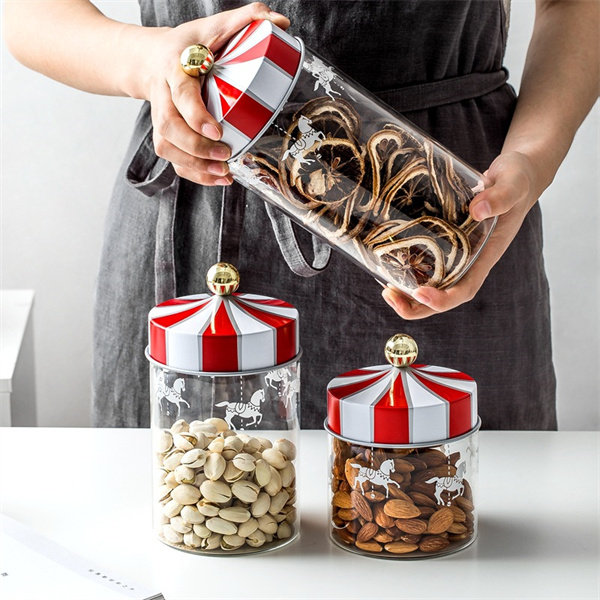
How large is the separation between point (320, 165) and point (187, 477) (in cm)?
23

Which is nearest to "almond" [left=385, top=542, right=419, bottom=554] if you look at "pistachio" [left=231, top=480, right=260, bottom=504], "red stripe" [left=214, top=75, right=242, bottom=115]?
"pistachio" [left=231, top=480, right=260, bottom=504]

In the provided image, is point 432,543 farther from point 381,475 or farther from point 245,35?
point 245,35

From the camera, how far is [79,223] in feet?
6.08

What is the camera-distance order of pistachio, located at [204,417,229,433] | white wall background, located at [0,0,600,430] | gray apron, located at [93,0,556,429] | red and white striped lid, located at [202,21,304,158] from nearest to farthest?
red and white striped lid, located at [202,21,304,158]
pistachio, located at [204,417,229,433]
gray apron, located at [93,0,556,429]
white wall background, located at [0,0,600,430]

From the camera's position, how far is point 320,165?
2.03 feet

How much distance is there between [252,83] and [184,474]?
10.6 inches

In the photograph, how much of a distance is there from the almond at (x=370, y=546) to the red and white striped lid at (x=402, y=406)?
0.27 feet

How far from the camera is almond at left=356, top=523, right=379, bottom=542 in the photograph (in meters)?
0.66

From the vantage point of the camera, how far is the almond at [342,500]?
2.17 feet

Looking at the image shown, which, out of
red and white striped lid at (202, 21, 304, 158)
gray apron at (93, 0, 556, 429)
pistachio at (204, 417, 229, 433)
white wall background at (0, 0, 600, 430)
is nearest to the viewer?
red and white striped lid at (202, 21, 304, 158)

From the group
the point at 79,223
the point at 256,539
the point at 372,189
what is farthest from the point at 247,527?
the point at 79,223

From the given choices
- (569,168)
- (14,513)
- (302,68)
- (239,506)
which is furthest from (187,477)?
(569,168)

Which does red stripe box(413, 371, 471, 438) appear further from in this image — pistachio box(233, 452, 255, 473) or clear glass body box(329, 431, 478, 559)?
pistachio box(233, 452, 255, 473)

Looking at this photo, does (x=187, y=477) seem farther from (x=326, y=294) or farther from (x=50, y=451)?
(x=326, y=294)
